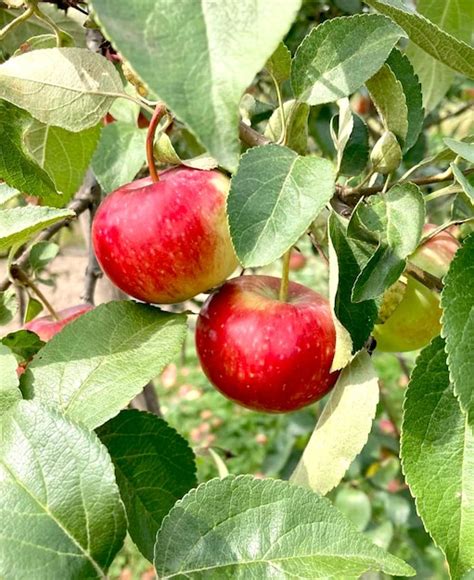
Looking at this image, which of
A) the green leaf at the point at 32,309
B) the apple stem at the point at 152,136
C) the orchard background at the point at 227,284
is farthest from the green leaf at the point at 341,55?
the green leaf at the point at 32,309

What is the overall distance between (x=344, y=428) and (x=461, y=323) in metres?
0.14

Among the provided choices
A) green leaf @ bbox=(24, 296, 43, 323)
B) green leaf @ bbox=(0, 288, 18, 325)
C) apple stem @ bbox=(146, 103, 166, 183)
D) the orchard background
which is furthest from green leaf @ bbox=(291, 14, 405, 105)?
green leaf @ bbox=(24, 296, 43, 323)

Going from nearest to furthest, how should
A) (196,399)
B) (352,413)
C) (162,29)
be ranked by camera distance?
(162,29)
(352,413)
(196,399)

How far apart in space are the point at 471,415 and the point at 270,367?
208 mm

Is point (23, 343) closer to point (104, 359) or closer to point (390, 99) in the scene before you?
point (104, 359)

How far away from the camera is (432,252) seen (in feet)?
2.61

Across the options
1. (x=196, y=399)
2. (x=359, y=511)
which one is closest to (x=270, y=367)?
(x=359, y=511)

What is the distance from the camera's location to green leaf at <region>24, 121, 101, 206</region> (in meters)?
0.88

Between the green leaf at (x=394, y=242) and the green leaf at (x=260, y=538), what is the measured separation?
15cm

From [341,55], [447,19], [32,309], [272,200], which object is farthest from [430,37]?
[32,309]

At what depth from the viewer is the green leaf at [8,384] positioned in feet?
1.96

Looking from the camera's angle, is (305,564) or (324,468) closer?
(305,564)

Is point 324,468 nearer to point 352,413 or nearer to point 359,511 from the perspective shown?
point 352,413

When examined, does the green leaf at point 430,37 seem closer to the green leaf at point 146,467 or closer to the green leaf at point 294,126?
the green leaf at point 294,126
